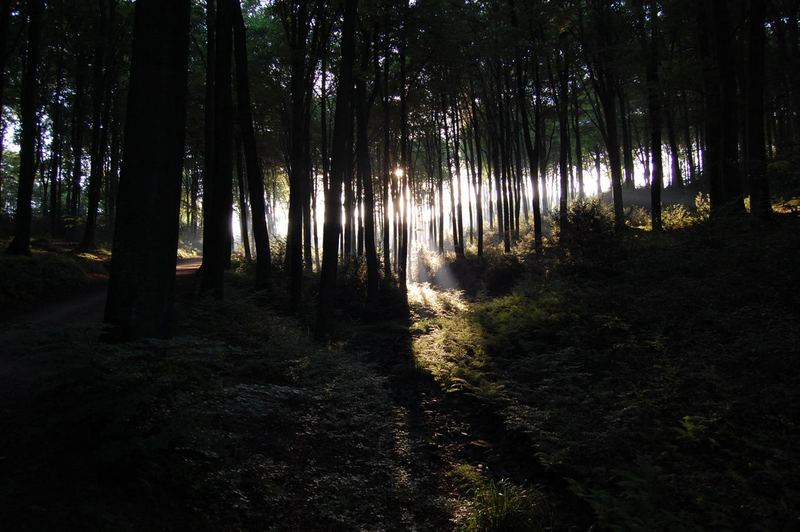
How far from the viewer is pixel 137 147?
4984 mm

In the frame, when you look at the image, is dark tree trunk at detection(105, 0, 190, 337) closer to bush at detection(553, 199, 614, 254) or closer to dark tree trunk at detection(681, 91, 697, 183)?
bush at detection(553, 199, 614, 254)

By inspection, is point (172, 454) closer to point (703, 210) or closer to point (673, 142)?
point (703, 210)

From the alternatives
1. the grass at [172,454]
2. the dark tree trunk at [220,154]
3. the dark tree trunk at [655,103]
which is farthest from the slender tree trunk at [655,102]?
the grass at [172,454]

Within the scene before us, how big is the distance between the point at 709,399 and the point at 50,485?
7.11 meters

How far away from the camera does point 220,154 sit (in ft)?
42.0

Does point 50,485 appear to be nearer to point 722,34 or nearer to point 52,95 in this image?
point 722,34

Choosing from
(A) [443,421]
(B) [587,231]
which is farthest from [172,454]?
(B) [587,231]

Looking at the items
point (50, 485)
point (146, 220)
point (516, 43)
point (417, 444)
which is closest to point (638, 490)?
point (417, 444)

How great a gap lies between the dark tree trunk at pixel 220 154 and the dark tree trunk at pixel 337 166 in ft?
10.4

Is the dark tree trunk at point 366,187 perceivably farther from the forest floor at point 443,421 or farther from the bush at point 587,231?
the bush at point 587,231

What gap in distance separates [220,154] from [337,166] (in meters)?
3.98

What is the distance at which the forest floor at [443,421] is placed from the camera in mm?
3562

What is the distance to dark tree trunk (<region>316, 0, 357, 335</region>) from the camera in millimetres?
11391

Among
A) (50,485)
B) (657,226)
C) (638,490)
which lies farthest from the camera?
(657,226)
